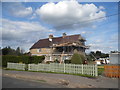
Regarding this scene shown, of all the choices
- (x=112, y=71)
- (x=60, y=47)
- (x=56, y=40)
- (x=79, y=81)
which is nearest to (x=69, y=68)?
(x=112, y=71)

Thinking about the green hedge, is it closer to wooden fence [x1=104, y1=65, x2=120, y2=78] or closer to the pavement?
the pavement

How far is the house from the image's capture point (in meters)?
39.9

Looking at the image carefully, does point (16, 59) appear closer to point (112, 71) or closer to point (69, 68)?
point (69, 68)

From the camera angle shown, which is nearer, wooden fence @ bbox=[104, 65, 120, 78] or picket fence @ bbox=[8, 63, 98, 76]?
wooden fence @ bbox=[104, 65, 120, 78]

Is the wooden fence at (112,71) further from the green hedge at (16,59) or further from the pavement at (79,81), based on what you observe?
the green hedge at (16,59)

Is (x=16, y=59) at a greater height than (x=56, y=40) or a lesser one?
lesser

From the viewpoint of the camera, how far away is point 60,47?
142ft

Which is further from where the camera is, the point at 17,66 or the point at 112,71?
the point at 17,66

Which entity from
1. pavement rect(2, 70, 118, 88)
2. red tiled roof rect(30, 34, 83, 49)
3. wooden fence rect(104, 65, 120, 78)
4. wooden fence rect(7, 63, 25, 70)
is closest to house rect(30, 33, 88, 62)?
red tiled roof rect(30, 34, 83, 49)

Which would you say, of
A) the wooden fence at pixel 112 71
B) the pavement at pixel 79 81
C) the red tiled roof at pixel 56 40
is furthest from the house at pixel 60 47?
the pavement at pixel 79 81

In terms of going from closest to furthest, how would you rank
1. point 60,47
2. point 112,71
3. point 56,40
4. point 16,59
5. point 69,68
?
point 112,71
point 69,68
point 16,59
point 60,47
point 56,40

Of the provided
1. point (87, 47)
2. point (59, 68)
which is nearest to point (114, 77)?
point (59, 68)

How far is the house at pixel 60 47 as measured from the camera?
1570 inches

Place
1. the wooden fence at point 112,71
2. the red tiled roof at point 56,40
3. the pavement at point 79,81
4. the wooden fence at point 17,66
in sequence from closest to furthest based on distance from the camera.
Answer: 1. the pavement at point 79,81
2. the wooden fence at point 112,71
3. the wooden fence at point 17,66
4. the red tiled roof at point 56,40
